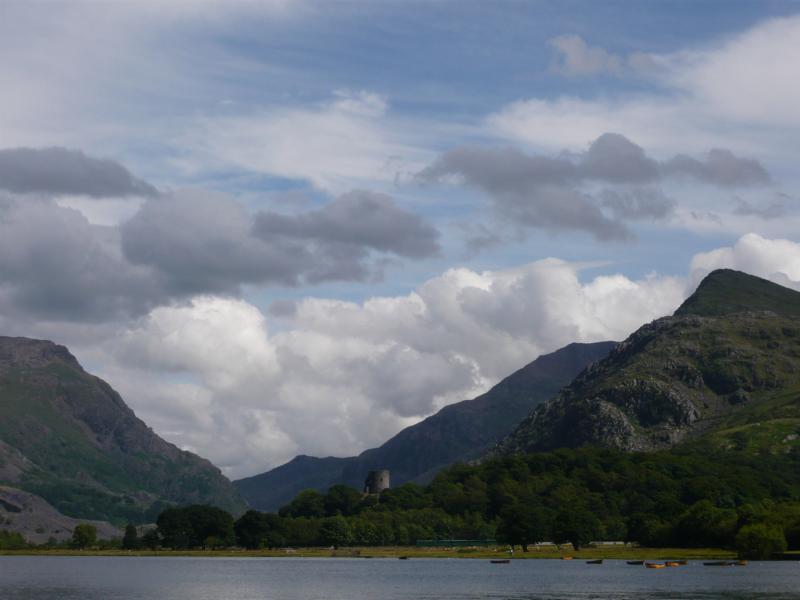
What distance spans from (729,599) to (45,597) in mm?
108890

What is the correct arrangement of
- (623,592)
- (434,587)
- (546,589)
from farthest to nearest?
(434,587) < (546,589) < (623,592)

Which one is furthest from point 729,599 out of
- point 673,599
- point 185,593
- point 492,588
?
point 185,593

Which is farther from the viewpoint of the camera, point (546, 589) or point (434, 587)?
point (434, 587)

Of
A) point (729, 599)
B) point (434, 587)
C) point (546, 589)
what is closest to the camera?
point (729, 599)

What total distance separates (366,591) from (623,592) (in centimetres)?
4571

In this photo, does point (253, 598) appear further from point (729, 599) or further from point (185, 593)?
point (729, 599)

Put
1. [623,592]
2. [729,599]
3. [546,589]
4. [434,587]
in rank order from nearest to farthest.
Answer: [729,599] → [623,592] → [546,589] → [434,587]

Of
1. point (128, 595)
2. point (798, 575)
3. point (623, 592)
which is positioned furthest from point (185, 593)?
point (798, 575)

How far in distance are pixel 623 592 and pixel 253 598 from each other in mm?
60732

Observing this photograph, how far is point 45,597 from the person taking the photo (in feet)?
574

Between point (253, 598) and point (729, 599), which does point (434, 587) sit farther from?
point (729, 599)

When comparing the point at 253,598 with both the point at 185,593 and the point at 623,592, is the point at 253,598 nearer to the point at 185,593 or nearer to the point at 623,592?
the point at 185,593

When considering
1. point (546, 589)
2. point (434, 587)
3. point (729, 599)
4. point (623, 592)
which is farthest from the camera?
point (434, 587)

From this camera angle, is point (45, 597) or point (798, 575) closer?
point (45, 597)
